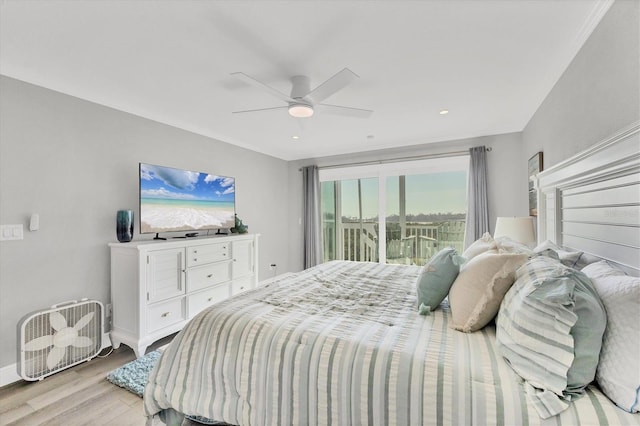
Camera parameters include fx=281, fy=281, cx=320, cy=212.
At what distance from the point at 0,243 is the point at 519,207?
5508mm

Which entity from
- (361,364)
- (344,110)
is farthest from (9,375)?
(344,110)

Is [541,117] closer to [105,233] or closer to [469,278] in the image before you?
[469,278]

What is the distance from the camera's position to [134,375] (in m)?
2.29

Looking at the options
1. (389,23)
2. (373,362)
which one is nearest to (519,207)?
(389,23)

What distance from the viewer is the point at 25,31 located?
70.5 inches

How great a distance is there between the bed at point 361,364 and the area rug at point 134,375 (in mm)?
622

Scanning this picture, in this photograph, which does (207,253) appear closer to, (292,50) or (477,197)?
(292,50)

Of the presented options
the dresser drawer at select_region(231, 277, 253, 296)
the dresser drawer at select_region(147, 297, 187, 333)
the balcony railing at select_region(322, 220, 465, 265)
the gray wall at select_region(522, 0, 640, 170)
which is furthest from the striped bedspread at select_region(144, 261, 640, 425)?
the balcony railing at select_region(322, 220, 465, 265)

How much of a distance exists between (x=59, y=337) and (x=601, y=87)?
429 cm

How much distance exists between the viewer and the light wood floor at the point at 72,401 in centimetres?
182

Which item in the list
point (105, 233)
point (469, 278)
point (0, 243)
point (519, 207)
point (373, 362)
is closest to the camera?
point (373, 362)

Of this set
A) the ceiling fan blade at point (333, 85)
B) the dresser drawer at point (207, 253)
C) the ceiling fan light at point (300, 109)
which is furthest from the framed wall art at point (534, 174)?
the dresser drawer at point (207, 253)

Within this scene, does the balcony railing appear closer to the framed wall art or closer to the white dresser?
the framed wall art

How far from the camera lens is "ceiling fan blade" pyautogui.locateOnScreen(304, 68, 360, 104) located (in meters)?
1.90
